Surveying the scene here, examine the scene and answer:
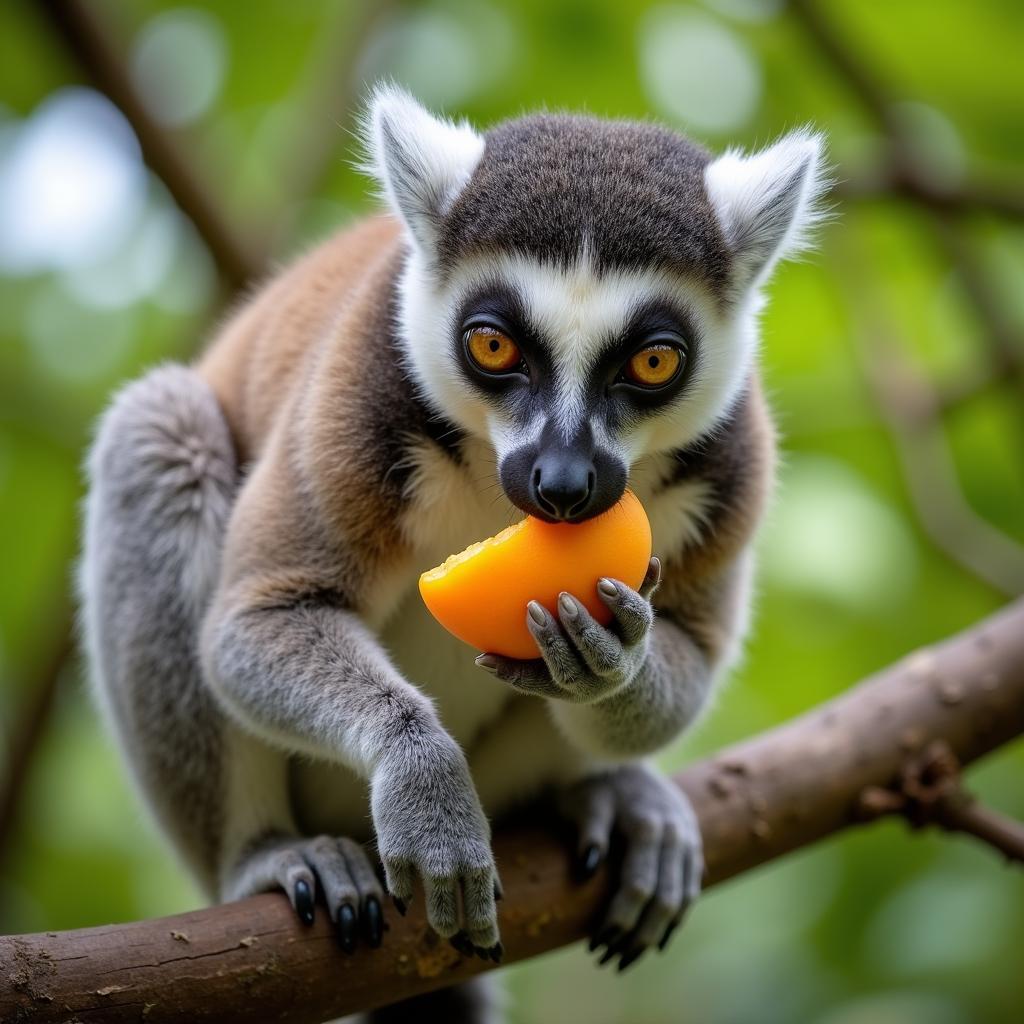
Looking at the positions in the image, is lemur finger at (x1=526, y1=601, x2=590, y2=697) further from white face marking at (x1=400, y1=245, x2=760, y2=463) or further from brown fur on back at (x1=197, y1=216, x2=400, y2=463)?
brown fur on back at (x1=197, y1=216, x2=400, y2=463)

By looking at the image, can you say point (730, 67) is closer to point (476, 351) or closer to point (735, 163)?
point (735, 163)

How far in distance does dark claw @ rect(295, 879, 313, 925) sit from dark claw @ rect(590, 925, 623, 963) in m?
1.09

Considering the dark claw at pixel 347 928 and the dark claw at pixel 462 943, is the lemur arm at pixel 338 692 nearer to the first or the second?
the dark claw at pixel 462 943

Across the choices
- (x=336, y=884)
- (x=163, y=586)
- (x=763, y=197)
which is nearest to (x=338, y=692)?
(x=336, y=884)

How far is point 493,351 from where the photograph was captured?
12.6 ft

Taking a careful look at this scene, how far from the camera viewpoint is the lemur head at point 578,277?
12.0 feet

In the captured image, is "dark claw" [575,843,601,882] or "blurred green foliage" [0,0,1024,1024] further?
"blurred green foliage" [0,0,1024,1024]

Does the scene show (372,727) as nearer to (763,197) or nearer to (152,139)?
(763,197)

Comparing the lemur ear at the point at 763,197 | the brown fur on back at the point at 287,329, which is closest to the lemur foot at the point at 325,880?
the brown fur on back at the point at 287,329

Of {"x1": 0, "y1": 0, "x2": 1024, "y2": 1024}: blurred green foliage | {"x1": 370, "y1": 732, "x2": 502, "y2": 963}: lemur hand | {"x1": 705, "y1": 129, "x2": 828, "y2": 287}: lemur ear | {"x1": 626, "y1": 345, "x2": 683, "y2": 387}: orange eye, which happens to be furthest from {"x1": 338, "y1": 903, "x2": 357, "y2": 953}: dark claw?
{"x1": 0, "y1": 0, "x2": 1024, "y2": 1024}: blurred green foliage

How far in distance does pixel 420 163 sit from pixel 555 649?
1647 mm

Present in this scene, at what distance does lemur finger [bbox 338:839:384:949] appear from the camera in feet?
12.8

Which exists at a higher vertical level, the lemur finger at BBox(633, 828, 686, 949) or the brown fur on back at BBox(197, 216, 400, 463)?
the brown fur on back at BBox(197, 216, 400, 463)

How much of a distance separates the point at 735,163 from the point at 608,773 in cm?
228
